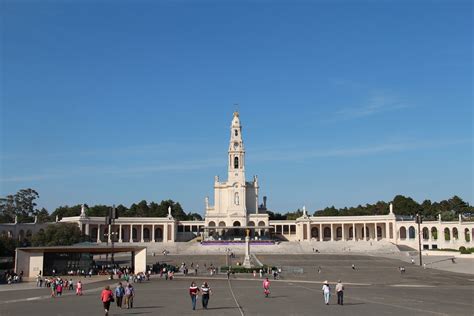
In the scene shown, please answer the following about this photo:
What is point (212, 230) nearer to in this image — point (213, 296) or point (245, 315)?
point (213, 296)

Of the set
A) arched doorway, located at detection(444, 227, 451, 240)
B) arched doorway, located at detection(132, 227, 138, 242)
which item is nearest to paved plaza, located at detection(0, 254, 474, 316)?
arched doorway, located at detection(444, 227, 451, 240)

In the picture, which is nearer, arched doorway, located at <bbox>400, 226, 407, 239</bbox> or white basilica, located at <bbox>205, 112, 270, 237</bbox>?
arched doorway, located at <bbox>400, 226, 407, 239</bbox>

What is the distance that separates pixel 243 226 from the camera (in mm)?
107062

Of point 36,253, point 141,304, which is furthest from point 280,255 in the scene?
point 141,304

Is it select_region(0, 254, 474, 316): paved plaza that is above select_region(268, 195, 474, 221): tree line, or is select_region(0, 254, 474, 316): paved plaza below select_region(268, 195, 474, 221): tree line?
below

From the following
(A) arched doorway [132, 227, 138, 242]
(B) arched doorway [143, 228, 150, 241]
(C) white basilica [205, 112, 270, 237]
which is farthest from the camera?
(B) arched doorway [143, 228, 150, 241]

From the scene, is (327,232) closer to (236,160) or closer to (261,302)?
(236,160)

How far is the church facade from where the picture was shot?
4050 inches

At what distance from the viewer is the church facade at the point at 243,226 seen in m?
103

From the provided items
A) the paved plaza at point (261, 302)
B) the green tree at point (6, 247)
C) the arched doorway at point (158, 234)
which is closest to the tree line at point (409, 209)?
the arched doorway at point (158, 234)

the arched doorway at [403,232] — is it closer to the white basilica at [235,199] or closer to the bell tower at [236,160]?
the white basilica at [235,199]

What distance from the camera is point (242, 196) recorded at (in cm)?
11025

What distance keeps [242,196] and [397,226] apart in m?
31.4

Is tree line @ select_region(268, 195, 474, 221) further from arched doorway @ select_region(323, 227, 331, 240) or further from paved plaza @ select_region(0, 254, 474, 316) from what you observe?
paved plaza @ select_region(0, 254, 474, 316)
